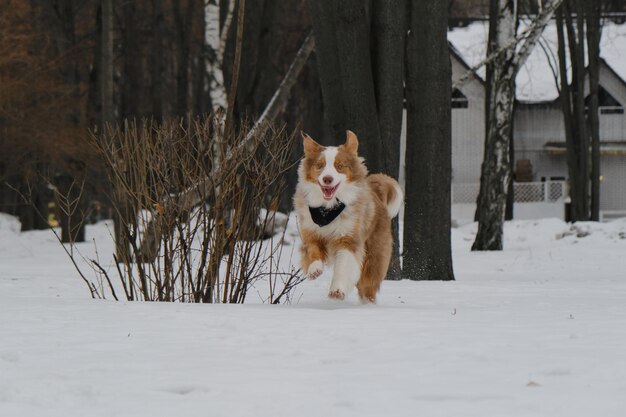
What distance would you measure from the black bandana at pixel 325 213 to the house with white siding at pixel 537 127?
34.3m

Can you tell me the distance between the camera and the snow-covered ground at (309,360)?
167 inches

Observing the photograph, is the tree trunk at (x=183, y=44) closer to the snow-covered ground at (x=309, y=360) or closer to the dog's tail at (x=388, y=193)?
the dog's tail at (x=388, y=193)

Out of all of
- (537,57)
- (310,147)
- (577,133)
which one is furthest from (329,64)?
(537,57)

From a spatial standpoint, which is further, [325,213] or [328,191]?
[325,213]

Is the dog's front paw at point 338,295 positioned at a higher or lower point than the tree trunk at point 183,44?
lower

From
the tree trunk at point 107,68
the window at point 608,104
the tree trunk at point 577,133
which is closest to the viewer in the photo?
the tree trunk at point 107,68

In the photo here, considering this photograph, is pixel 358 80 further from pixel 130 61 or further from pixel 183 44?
pixel 130 61

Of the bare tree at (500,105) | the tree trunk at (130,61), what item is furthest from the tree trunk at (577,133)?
the tree trunk at (130,61)

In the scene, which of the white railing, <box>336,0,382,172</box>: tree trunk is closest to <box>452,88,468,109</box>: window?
the white railing

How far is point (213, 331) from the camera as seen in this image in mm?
5984

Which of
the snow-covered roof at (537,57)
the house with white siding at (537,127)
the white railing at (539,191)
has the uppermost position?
the snow-covered roof at (537,57)

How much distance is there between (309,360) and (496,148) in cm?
1678

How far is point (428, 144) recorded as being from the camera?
487 inches

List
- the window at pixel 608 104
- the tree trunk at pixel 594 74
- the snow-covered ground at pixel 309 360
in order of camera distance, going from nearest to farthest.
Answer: the snow-covered ground at pixel 309 360
the tree trunk at pixel 594 74
the window at pixel 608 104
